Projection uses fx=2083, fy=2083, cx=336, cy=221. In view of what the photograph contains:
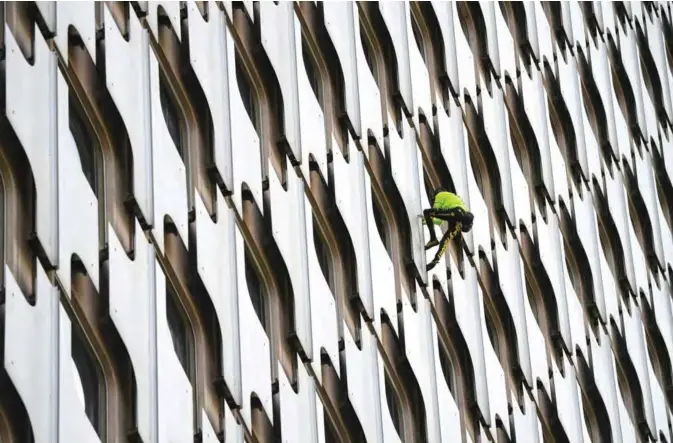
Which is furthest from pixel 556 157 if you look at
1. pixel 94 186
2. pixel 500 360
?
pixel 94 186

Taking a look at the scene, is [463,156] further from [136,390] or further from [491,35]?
[136,390]

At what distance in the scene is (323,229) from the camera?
1534 inches

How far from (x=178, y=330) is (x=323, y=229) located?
5727 millimetres

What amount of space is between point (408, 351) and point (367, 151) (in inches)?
165

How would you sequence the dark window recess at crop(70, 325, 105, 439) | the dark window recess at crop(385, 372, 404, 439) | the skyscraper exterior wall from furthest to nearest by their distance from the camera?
1. the dark window recess at crop(385, 372, 404, 439)
2. the skyscraper exterior wall
3. the dark window recess at crop(70, 325, 105, 439)

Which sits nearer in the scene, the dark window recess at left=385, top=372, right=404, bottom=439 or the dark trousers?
the dark window recess at left=385, top=372, right=404, bottom=439

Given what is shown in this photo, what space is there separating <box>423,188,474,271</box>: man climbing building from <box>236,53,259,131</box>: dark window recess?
5.53 meters

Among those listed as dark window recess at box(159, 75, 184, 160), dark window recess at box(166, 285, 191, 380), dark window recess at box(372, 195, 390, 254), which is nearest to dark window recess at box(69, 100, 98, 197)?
dark window recess at box(166, 285, 191, 380)

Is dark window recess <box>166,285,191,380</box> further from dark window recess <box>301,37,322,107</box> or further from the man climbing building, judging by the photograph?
the man climbing building

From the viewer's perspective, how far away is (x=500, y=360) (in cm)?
4409

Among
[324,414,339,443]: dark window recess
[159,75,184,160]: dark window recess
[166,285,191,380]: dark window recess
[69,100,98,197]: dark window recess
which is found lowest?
[324,414,339,443]: dark window recess

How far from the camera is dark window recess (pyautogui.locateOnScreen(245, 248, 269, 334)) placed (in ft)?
119

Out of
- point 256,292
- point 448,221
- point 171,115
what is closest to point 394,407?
point 256,292

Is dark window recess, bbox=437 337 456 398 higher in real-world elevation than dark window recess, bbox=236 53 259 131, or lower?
lower
